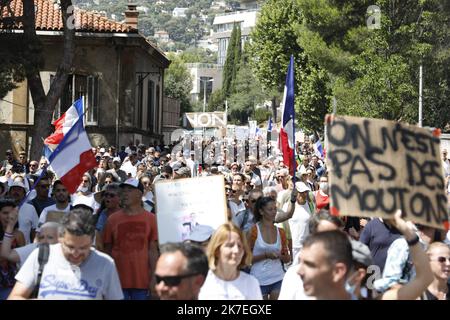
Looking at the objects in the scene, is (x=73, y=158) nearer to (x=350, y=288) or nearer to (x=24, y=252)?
(x=24, y=252)

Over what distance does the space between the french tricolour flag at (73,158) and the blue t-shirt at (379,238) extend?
12.7 feet

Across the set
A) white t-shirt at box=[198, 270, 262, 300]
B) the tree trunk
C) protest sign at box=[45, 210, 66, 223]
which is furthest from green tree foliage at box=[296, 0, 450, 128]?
white t-shirt at box=[198, 270, 262, 300]

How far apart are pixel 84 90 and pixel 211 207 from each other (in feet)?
102

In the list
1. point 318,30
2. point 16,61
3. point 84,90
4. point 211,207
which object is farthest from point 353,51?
point 211,207

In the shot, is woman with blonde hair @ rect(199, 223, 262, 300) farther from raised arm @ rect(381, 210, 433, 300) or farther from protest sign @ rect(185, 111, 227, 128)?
protest sign @ rect(185, 111, 227, 128)

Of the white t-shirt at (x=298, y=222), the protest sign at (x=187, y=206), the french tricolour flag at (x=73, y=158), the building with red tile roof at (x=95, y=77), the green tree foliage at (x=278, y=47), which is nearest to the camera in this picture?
Answer: the protest sign at (x=187, y=206)

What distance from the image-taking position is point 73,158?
12.3 meters

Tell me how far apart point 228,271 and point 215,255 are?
181mm

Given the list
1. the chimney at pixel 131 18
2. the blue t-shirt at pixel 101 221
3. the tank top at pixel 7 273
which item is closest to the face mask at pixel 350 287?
the tank top at pixel 7 273

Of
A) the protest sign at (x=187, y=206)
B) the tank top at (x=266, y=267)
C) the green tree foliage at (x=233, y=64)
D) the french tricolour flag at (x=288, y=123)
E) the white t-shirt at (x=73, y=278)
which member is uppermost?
the green tree foliage at (x=233, y=64)

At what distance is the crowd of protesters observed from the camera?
559cm

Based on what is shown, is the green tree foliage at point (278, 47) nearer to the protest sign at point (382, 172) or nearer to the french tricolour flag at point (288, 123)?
the french tricolour flag at point (288, 123)

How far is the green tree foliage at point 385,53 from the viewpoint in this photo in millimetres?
33500

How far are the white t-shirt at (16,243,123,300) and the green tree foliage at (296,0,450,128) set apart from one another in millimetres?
27034
